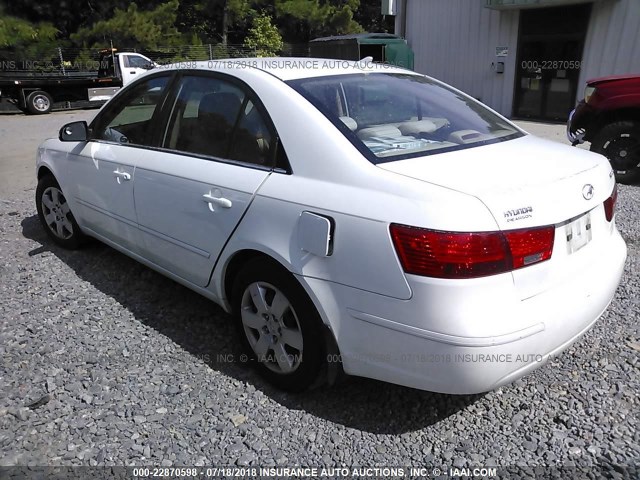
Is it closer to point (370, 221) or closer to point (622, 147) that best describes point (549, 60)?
point (622, 147)

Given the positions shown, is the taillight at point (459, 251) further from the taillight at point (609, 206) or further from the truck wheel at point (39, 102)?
the truck wheel at point (39, 102)

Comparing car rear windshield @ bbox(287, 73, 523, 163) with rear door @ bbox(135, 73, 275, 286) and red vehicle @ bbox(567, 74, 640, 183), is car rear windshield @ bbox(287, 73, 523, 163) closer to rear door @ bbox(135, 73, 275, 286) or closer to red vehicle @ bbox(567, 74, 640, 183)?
rear door @ bbox(135, 73, 275, 286)

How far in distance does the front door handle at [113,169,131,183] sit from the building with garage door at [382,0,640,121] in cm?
1254

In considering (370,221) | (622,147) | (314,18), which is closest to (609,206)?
(370,221)

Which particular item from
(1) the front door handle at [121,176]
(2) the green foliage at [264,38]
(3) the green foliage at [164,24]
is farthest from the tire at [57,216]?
(2) the green foliage at [264,38]

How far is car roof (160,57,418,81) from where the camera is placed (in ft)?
9.27

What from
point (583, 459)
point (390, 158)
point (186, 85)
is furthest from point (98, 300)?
point (583, 459)

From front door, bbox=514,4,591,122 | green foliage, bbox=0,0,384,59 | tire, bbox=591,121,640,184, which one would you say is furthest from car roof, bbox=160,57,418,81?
green foliage, bbox=0,0,384,59

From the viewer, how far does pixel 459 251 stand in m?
1.94

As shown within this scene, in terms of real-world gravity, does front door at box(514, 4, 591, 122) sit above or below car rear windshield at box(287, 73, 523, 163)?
below

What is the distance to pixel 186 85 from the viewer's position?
10.6 ft

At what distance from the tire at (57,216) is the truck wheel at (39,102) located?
14609 millimetres

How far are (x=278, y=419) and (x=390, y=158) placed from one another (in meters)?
1.32

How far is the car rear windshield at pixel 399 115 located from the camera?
A: 2.46 meters
